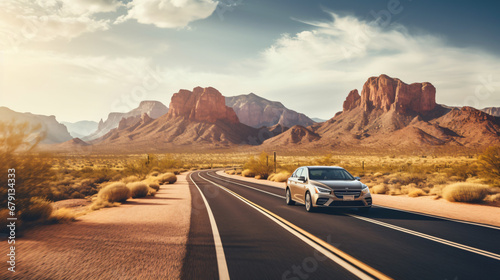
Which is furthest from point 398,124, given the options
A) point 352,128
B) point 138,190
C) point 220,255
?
point 220,255

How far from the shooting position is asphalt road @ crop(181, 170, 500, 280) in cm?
462

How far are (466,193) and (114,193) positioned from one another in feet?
54.6

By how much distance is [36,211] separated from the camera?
8555 millimetres

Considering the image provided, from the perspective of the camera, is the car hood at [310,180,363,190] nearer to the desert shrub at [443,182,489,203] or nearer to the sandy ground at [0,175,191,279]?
the sandy ground at [0,175,191,279]

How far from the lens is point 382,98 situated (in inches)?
5359

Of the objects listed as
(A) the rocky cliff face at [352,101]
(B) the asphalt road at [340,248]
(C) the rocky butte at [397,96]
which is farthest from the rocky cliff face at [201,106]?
(B) the asphalt road at [340,248]

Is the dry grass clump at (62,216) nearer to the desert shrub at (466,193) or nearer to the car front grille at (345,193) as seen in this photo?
the car front grille at (345,193)

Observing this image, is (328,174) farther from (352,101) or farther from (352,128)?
(352,101)

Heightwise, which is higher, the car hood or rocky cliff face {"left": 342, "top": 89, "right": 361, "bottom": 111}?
rocky cliff face {"left": 342, "top": 89, "right": 361, "bottom": 111}

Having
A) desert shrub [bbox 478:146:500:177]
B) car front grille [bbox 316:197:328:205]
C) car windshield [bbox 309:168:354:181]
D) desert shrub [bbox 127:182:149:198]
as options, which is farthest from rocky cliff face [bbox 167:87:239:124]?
car front grille [bbox 316:197:328:205]

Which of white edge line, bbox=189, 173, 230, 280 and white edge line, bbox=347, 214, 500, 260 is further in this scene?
white edge line, bbox=347, 214, 500, 260

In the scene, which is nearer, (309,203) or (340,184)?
(340,184)

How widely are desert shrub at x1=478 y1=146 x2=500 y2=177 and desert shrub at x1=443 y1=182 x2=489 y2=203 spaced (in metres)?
4.09

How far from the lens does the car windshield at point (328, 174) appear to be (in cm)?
1141
